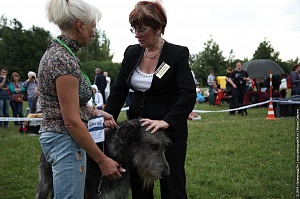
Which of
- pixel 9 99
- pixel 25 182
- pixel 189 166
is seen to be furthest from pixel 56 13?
pixel 9 99

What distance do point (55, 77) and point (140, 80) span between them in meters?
1.37

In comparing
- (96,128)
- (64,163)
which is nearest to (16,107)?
(96,128)

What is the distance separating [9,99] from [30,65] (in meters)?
40.0

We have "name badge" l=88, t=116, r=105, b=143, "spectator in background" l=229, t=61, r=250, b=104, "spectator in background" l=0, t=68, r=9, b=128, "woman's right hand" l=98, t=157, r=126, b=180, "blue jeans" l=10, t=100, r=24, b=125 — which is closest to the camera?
"woman's right hand" l=98, t=157, r=126, b=180

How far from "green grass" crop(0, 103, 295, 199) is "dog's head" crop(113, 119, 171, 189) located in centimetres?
268

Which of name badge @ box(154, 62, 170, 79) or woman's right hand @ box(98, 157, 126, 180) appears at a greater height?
name badge @ box(154, 62, 170, 79)

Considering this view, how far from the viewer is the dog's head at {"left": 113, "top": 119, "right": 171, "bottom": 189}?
3.32 m

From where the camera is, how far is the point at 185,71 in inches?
136

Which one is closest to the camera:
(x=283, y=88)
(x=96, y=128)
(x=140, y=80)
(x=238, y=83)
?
(x=96, y=128)

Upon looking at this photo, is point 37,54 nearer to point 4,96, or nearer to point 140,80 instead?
point 4,96

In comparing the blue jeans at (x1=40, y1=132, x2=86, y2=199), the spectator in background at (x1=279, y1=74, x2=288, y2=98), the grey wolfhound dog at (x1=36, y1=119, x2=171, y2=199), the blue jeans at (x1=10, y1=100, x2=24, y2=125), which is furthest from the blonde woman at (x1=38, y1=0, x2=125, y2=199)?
the spectator in background at (x1=279, y1=74, x2=288, y2=98)

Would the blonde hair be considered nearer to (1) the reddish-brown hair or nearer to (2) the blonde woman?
(2) the blonde woman

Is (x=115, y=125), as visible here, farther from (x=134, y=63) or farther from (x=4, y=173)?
(x=4, y=173)

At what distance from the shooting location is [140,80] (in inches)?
143
